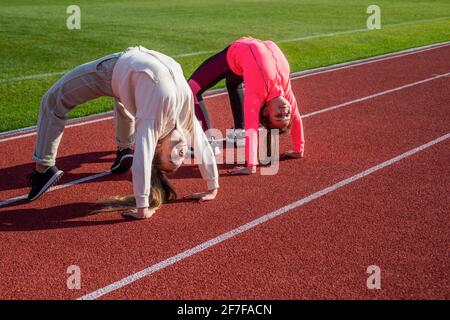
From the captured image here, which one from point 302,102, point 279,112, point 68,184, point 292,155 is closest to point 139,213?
point 68,184

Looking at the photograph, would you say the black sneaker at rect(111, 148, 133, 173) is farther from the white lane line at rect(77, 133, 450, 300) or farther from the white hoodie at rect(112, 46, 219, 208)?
the white lane line at rect(77, 133, 450, 300)

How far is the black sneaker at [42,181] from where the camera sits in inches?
225

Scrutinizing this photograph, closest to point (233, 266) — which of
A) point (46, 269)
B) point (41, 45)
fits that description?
point (46, 269)

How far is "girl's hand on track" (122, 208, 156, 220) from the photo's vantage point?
528 centimetres

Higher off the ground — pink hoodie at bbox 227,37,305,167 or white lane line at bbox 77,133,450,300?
pink hoodie at bbox 227,37,305,167

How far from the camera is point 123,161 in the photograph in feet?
21.5

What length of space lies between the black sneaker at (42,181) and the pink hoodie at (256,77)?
1939 mm

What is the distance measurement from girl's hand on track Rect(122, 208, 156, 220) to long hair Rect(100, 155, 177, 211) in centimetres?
10

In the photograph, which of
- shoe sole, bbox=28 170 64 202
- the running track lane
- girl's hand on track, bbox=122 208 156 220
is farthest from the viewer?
the running track lane

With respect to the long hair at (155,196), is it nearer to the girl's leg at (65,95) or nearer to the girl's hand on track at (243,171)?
the girl's leg at (65,95)

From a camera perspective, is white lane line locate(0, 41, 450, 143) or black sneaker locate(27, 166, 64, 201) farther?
white lane line locate(0, 41, 450, 143)
